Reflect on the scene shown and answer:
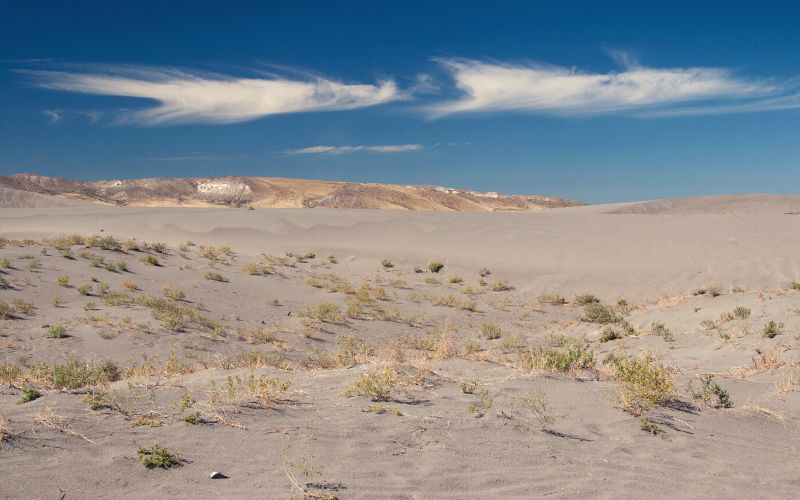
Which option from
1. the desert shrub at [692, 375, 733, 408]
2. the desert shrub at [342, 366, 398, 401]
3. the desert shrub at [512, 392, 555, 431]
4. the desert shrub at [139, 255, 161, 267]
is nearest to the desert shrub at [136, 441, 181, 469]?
the desert shrub at [342, 366, 398, 401]

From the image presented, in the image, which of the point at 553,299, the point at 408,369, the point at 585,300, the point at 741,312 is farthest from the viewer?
the point at 553,299

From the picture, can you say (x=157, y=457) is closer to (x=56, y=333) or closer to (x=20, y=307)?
(x=56, y=333)

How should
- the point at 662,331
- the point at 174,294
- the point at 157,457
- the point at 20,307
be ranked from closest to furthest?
the point at 157,457 < the point at 662,331 < the point at 20,307 < the point at 174,294

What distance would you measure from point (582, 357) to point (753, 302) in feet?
24.6

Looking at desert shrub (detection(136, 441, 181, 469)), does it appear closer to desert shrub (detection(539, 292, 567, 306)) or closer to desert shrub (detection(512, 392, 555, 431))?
desert shrub (detection(512, 392, 555, 431))

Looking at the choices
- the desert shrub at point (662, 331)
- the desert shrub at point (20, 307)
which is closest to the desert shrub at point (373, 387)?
the desert shrub at point (662, 331)

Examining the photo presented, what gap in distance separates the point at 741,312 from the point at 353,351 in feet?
26.7

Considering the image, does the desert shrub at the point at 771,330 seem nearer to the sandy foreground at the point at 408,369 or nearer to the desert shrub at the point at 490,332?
the sandy foreground at the point at 408,369

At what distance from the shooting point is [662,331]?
13008mm

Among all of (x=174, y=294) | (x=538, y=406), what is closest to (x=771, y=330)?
(x=538, y=406)

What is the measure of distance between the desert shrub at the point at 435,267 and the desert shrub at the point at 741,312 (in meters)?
13.5

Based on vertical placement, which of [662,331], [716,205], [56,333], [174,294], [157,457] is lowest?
[56,333]

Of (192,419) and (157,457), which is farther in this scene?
(192,419)

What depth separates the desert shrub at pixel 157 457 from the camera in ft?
14.9
